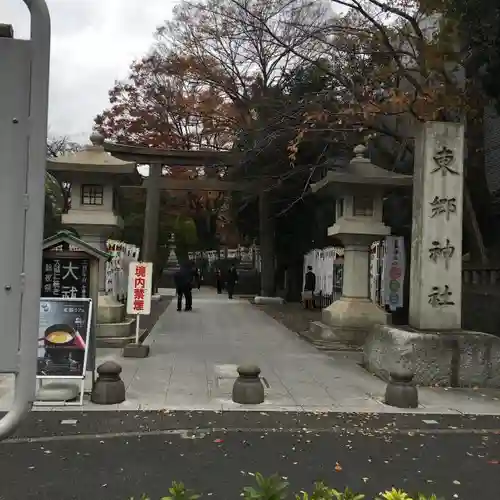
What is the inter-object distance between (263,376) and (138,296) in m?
2.95

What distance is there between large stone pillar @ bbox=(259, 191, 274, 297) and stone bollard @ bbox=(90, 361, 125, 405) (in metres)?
18.5

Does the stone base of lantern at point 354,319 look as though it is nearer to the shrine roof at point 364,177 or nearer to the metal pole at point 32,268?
the shrine roof at point 364,177

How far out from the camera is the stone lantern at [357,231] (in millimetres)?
13195

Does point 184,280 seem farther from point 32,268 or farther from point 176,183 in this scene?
point 32,268

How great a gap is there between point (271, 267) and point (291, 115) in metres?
13.0

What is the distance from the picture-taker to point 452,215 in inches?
369

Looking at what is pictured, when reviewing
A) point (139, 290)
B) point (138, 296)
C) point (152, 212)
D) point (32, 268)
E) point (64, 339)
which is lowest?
point (64, 339)

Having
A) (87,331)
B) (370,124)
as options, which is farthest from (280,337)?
(87,331)

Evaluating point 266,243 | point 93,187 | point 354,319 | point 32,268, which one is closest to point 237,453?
point 32,268

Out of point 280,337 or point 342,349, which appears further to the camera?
point 280,337

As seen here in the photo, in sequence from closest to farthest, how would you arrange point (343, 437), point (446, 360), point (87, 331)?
point (343, 437) → point (87, 331) → point (446, 360)

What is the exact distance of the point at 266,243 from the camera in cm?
2655

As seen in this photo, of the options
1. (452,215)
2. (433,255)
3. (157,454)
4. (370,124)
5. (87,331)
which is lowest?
(157,454)

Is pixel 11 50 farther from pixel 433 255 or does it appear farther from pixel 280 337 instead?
pixel 280 337
